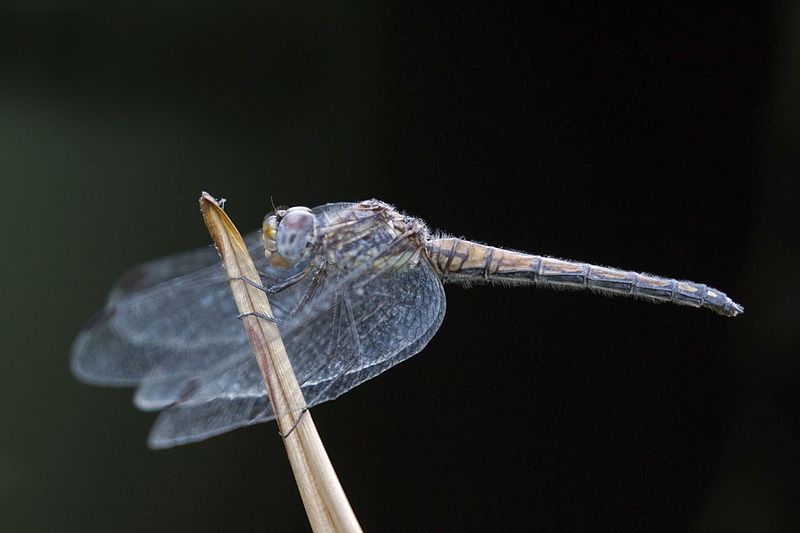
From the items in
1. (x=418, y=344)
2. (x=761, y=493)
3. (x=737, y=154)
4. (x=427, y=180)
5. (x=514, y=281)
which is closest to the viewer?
(x=418, y=344)

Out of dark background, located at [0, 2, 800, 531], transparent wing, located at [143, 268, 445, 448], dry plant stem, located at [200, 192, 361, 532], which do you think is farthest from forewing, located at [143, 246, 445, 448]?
dark background, located at [0, 2, 800, 531]

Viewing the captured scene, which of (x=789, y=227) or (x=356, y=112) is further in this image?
(x=356, y=112)

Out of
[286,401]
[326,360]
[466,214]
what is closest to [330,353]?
[326,360]

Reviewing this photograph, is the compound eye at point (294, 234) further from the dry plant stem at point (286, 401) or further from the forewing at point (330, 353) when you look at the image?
the dry plant stem at point (286, 401)

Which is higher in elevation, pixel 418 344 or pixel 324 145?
pixel 324 145

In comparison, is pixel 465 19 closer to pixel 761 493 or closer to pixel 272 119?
pixel 272 119

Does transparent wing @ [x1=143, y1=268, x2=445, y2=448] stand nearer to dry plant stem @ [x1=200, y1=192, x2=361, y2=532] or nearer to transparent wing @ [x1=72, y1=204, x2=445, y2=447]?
transparent wing @ [x1=72, y1=204, x2=445, y2=447]

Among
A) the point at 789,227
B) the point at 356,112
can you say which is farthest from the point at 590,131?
the point at 356,112
